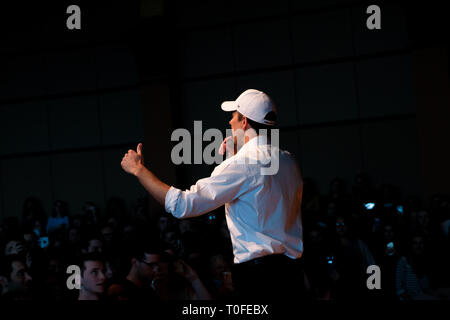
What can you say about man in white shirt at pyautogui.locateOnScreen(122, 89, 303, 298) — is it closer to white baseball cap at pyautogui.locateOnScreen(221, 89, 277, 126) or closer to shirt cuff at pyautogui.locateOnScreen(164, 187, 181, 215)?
shirt cuff at pyautogui.locateOnScreen(164, 187, 181, 215)

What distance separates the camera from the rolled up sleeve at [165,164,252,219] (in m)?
2.34

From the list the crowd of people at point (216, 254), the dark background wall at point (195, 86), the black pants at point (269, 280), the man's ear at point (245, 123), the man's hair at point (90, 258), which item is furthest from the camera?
the dark background wall at point (195, 86)

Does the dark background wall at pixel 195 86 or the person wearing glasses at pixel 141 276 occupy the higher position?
the dark background wall at pixel 195 86

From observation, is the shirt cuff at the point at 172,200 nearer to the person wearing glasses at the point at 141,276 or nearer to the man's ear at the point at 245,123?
the man's ear at the point at 245,123

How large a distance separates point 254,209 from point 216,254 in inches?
115

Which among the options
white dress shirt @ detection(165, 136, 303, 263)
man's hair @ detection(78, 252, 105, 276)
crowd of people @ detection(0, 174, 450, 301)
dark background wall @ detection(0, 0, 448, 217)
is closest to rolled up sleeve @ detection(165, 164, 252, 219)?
white dress shirt @ detection(165, 136, 303, 263)

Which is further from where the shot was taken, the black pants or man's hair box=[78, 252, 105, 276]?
man's hair box=[78, 252, 105, 276]

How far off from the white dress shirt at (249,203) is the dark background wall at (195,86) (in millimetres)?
5309

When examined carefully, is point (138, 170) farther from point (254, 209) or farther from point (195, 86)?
point (195, 86)

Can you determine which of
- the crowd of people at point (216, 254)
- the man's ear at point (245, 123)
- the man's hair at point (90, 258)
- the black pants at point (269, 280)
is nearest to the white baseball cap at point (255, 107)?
the man's ear at point (245, 123)

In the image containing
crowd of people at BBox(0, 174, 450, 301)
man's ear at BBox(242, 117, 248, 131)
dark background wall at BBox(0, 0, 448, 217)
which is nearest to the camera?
man's ear at BBox(242, 117, 248, 131)

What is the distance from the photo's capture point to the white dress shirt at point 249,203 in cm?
235

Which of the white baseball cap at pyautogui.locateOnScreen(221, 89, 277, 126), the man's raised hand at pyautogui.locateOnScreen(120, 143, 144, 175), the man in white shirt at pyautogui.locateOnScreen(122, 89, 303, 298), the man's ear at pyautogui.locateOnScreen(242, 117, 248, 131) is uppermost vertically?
the white baseball cap at pyautogui.locateOnScreen(221, 89, 277, 126)

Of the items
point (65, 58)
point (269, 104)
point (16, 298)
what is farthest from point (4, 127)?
point (269, 104)
